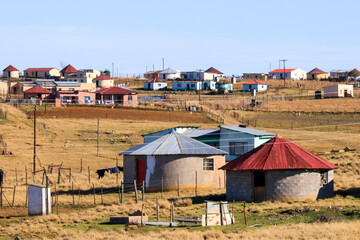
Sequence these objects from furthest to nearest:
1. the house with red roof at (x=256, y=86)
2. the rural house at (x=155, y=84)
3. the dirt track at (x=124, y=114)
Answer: the rural house at (x=155, y=84), the house with red roof at (x=256, y=86), the dirt track at (x=124, y=114)

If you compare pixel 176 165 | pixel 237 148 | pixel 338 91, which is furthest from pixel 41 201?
pixel 338 91

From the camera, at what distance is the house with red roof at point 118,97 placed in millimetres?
108312

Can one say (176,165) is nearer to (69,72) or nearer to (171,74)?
(69,72)

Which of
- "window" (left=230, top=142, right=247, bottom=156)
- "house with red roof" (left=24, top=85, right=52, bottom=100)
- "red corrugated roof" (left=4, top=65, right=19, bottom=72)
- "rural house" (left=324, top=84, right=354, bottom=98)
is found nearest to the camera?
"window" (left=230, top=142, right=247, bottom=156)

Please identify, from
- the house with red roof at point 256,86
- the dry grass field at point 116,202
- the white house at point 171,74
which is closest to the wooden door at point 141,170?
the dry grass field at point 116,202

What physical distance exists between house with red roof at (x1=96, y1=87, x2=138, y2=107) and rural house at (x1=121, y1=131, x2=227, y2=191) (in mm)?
56909

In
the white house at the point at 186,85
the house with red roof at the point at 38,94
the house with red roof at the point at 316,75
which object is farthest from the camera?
the house with red roof at the point at 316,75

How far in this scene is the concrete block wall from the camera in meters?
42.4

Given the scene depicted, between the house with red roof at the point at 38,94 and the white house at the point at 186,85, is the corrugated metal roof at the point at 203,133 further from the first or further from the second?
the white house at the point at 186,85

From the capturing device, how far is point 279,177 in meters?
41.6

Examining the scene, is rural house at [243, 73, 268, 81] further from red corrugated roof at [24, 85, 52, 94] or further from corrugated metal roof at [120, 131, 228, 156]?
corrugated metal roof at [120, 131, 228, 156]

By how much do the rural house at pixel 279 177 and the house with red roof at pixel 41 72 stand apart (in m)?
116

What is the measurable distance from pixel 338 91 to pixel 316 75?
175 ft

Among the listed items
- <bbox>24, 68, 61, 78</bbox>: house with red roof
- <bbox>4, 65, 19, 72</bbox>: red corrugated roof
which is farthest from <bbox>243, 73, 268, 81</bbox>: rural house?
<bbox>4, 65, 19, 72</bbox>: red corrugated roof
